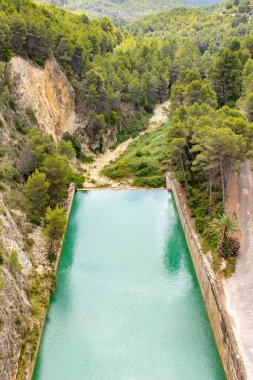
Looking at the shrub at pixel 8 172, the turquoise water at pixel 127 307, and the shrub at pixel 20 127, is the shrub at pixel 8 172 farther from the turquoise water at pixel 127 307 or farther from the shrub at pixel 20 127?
the turquoise water at pixel 127 307

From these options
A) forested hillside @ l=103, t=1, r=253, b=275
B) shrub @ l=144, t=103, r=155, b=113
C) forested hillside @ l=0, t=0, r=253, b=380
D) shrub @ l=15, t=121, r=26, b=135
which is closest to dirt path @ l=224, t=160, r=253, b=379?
forested hillside @ l=103, t=1, r=253, b=275

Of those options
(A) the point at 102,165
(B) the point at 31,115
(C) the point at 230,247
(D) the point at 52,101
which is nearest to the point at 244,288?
(C) the point at 230,247

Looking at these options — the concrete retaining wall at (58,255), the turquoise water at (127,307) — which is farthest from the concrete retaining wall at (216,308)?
the concrete retaining wall at (58,255)

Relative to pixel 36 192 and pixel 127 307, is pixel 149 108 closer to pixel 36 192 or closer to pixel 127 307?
pixel 36 192

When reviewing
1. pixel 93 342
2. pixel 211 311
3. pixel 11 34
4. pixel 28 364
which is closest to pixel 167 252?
pixel 211 311

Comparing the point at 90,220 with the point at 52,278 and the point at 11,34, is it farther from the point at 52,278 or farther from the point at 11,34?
the point at 11,34

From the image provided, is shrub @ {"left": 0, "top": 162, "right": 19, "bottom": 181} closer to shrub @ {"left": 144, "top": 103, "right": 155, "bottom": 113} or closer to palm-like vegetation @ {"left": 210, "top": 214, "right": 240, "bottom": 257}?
palm-like vegetation @ {"left": 210, "top": 214, "right": 240, "bottom": 257}

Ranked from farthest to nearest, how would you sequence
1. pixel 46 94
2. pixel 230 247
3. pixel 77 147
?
pixel 77 147
pixel 46 94
pixel 230 247
